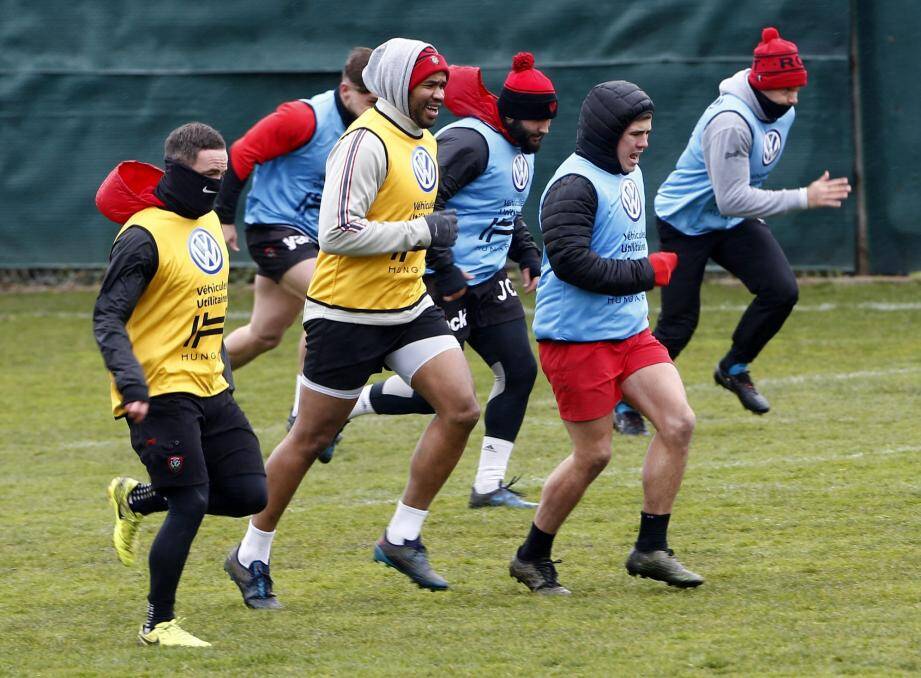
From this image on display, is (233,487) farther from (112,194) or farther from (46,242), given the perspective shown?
(46,242)

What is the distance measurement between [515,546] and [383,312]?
137 cm

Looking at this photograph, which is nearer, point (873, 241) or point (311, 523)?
point (311, 523)

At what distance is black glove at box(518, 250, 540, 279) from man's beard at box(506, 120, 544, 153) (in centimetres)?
63

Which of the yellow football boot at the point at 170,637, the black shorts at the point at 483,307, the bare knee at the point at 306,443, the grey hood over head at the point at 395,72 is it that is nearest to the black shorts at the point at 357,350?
the bare knee at the point at 306,443

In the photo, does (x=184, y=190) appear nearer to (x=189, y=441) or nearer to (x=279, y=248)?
(x=189, y=441)

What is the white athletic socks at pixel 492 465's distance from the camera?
746 centimetres

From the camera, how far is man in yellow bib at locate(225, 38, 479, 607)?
228 inches

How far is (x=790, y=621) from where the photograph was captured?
5.22m

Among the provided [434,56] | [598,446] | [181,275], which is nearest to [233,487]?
[181,275]

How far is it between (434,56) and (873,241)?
844cm

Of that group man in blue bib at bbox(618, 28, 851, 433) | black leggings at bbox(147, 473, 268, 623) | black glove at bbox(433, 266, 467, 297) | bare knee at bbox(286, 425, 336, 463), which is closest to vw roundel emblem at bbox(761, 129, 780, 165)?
man in blue bib at bbox(618, 28, 851, 433)

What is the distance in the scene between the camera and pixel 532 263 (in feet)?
25.3

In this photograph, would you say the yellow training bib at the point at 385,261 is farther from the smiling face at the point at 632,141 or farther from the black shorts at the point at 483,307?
the black shorts at the point at 483,307

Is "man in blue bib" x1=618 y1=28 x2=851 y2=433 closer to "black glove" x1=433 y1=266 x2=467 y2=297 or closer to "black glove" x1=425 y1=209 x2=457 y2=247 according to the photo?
"black glove" x1=433 y1=266 x2=467 y2=297
